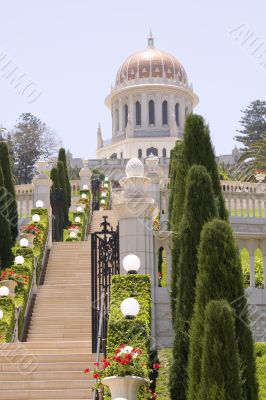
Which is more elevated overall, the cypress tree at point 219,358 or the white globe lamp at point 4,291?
the white globe lamp at point 4,291

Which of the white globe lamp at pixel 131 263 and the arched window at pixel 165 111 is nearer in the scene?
the white globe lamp at pixel 131 263

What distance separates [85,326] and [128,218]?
12.2ft

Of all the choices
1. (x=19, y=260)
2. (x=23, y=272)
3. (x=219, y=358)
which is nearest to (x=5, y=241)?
(x=19, y=260)

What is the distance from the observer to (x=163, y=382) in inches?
514

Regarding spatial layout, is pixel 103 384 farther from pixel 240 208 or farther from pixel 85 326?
pixel 240 208

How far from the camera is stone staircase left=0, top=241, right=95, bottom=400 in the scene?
13188 millimetres

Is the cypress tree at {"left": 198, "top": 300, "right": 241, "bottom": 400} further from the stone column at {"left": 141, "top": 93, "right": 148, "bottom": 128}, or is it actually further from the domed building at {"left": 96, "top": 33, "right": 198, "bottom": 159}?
the stone column at {"left": 141, "top": 93, "right": 148, "bottom": 128}

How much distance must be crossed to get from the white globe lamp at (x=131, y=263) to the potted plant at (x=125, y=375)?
2.90 meters

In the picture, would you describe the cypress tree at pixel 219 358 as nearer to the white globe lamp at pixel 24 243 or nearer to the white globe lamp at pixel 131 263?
the white globe lamp at pixel 131 263

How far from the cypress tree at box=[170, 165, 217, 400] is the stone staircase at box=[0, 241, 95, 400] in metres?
1.70

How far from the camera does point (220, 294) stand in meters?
10.9

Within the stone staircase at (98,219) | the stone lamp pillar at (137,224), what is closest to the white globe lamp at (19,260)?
the stone lamp pillar at (137,224)

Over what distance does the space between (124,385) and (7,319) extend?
5958 millimetres

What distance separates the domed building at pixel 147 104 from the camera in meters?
89.8
